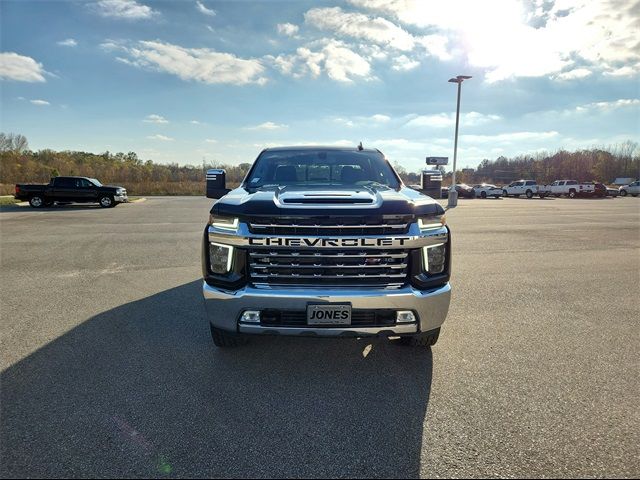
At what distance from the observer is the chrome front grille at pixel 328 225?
292cm

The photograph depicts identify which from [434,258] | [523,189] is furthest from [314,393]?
[523,189]

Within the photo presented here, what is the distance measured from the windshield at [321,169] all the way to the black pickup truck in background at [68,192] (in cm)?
2043

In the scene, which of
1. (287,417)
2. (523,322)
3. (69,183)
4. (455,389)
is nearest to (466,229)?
(523,322)

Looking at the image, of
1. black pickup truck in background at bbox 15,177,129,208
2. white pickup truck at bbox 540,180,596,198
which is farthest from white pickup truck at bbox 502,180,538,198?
black pickup truck in background at bbox 15,177,129,208

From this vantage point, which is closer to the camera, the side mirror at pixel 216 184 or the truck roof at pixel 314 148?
the side mirror at pixel 216 184

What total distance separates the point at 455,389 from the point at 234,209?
7.27 feet

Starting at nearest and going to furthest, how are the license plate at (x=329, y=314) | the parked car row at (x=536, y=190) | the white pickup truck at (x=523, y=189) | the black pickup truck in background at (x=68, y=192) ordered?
the license plate at (x=329, y=314), the black pickup truck in background at (x=68, y=192), the parked car row at (x=536, y=190), the white pickup truck at (x=523, y=189)

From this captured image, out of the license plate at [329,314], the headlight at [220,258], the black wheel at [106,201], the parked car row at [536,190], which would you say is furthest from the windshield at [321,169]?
the parked car row at [536,190]

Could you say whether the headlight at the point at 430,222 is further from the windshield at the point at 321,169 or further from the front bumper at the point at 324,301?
the windshield at the point at 321,169

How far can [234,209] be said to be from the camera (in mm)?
3039

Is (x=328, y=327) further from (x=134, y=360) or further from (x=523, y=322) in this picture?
(x=523, y=322)

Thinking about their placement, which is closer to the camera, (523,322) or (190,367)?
(190,367)

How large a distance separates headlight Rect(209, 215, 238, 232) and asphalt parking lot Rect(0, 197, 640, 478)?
1216 millimetres

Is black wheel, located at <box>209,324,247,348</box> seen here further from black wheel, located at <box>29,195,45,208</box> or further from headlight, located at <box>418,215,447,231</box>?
black wheel, located at <box>29,195,45,208</box>
